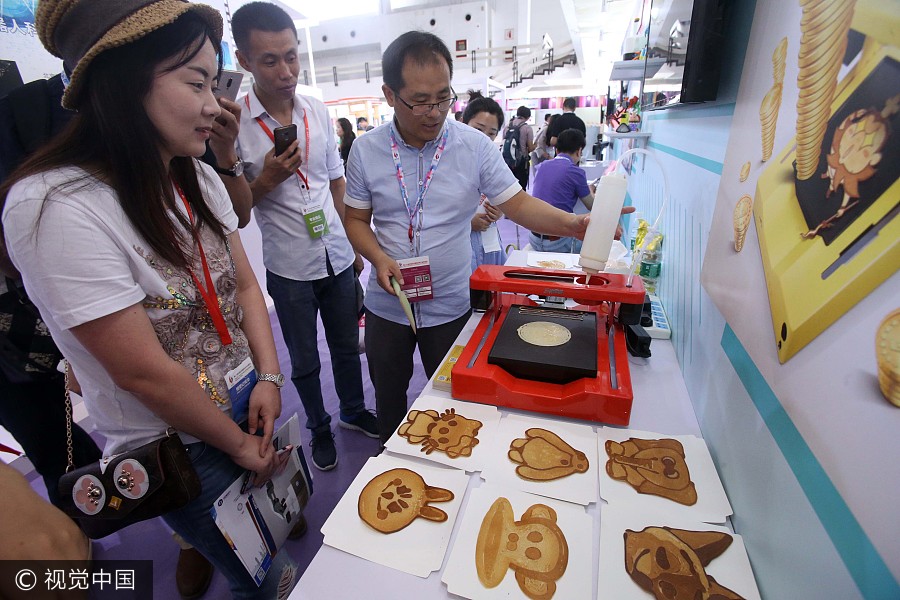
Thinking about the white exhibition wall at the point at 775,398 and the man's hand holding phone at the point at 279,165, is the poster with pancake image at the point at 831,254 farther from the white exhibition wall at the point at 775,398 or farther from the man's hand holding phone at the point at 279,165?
the man's hand holding phone at the point at 279,165

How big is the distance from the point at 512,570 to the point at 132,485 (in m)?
0.65

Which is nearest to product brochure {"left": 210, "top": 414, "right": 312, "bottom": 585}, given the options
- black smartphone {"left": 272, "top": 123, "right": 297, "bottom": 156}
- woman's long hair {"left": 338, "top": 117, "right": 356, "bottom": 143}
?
black smartphone {"left": 272, "top": 123, "right": 297, "bottom": 156}

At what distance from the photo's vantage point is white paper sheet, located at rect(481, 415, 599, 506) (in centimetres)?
70

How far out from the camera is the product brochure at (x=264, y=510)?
823 millimetres

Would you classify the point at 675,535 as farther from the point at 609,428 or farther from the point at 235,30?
the point at 235,30

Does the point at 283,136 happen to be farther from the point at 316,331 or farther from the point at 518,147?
the point at 518,147

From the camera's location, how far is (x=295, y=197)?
59.6 inches

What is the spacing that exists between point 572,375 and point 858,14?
0.64 meters

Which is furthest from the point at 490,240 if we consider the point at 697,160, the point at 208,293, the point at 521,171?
the point at 521,171

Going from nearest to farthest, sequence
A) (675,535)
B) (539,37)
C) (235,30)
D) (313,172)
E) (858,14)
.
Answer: (858,14) < (675,535) < (235,30) < (313,172) < (539,37)

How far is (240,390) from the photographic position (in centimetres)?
90

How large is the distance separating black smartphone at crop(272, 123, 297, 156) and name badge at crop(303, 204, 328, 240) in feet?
0.75

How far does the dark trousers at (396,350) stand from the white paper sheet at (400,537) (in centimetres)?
68

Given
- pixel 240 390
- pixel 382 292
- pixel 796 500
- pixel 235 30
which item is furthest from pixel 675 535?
pixel 235 30
